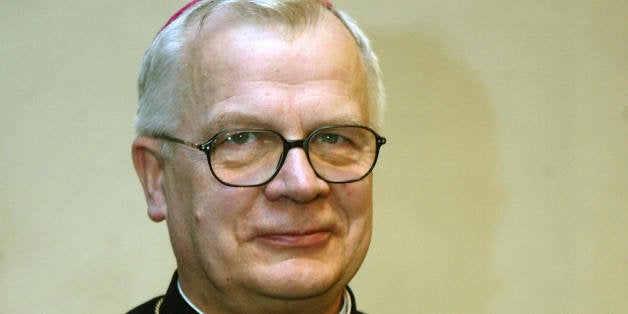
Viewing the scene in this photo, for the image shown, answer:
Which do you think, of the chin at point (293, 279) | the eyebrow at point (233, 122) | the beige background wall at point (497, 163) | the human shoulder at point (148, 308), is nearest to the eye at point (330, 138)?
the eyebrow at point (233, 122)

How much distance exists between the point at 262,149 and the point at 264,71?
16 centimetres

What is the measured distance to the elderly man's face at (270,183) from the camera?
1.59m

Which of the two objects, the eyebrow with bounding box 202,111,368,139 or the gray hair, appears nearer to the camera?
the eyebrow with bounding box 202,111,368,139

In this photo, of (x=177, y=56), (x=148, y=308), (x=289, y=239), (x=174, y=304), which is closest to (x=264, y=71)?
(x=177, y=56)

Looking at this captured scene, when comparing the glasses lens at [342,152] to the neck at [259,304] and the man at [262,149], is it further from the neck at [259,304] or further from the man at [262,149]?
the neck at [259,304]

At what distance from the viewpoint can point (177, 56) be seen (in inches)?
67.6

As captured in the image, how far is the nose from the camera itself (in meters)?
1.55

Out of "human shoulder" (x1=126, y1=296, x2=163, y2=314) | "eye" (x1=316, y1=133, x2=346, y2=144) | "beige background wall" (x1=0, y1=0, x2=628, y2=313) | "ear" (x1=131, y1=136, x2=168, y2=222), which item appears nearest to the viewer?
"eye" (x1=316, y1=133, x2=346, y2=144)

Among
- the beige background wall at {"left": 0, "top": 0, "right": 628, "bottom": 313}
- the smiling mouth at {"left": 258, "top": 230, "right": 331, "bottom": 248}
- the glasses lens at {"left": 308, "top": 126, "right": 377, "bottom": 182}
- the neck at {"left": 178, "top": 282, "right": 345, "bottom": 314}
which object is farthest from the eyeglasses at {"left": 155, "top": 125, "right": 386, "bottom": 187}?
the beige background wall at {"left": 0, "top": 0, "right": 628, "bottom": 313}

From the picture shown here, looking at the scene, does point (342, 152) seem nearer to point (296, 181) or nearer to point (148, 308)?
point (296, 181)

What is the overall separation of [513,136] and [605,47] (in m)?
0.42

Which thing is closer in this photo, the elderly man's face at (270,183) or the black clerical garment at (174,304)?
the elderly man's face at (270,183)

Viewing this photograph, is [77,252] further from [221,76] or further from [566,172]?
[566,172]

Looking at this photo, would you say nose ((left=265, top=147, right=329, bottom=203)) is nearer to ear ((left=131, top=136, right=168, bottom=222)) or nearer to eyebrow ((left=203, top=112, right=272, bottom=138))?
eyebrow ((left=203, top=112, right=272, bottom=138))
